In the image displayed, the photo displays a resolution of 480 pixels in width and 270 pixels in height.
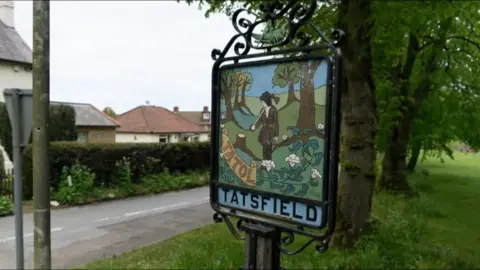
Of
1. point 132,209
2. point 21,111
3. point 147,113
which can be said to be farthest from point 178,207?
point 147,113

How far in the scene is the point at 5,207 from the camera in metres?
9.70

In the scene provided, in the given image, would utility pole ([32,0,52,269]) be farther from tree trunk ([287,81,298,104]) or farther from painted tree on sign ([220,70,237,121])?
tree trunk ([287,81,298,104])

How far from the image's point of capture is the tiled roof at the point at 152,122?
36.4 meters

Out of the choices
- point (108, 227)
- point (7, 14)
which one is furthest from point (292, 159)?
point (7, 14)

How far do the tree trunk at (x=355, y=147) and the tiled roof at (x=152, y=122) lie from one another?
31.6 m

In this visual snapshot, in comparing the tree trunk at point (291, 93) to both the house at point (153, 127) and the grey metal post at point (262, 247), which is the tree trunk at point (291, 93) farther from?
the house at point (153, 127)

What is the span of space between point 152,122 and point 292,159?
117 feet

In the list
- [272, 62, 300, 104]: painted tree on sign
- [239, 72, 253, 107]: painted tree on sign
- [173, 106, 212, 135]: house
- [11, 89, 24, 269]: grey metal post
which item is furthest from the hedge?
[173, 106, 212, 135]: house

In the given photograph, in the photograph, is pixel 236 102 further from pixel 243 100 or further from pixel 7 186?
pixel 7 186

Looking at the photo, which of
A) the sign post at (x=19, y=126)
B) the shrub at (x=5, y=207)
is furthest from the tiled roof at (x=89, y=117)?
the sign post at (x=19, y=126)

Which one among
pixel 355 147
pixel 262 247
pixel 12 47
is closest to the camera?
pixel 262 247

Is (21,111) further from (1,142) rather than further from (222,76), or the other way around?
(1,142)

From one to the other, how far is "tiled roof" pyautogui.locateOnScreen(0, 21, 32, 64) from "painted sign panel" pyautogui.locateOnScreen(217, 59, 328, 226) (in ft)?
61.0

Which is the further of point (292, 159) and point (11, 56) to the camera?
point (11, 56)
